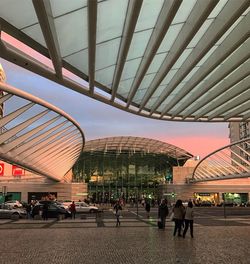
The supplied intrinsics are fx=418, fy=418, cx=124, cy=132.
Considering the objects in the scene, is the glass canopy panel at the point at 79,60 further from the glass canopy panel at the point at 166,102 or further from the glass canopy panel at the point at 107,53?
the glass canopy panel at the point at 166,102

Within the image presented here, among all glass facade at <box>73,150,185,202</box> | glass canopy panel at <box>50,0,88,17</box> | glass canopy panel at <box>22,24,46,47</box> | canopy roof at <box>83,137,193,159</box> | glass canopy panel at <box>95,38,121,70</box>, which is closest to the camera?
glass canopy panel at <box>50,0,88,17</box>

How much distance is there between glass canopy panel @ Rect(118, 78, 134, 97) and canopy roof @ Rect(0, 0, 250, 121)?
1.8 inches

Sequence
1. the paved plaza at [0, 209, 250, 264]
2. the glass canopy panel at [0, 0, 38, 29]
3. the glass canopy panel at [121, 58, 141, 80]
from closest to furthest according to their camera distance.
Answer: the glass canopy panel at [0, 0, 38, 29]
the paved plaza at [0, 209, 250, 264]
the glass canopy panel at [121, 58, 141, 80]

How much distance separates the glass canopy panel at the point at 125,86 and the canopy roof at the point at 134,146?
219 ft

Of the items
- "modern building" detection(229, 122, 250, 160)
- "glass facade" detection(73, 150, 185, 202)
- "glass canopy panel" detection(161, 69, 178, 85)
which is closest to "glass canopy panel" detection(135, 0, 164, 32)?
"glass canopy panel" detection(161, 69, 178, 85)

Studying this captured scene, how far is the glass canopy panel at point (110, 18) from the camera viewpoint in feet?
35.7

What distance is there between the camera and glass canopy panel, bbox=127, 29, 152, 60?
42.7 feet

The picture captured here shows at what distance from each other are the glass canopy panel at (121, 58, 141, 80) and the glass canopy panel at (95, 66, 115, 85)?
54 centimetres

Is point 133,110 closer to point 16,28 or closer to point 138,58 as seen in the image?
point 138,58

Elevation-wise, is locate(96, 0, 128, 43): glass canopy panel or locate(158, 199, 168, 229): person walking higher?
locate(96, 0, 128, 43): glass canopy panel

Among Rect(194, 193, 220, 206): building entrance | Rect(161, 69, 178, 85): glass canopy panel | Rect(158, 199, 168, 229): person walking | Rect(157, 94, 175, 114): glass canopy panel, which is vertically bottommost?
Rect(158, 199, 168, 229): person walking

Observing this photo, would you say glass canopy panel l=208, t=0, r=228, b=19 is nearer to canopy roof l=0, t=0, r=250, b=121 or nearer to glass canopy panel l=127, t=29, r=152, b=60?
canopy roof l=0, t=0, r=250, b=121

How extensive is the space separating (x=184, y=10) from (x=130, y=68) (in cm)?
449

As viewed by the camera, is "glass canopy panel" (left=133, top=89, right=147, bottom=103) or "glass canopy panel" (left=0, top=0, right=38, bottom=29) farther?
"glass canopy panel" (left=133, top=89, right=147, bottom=103)
